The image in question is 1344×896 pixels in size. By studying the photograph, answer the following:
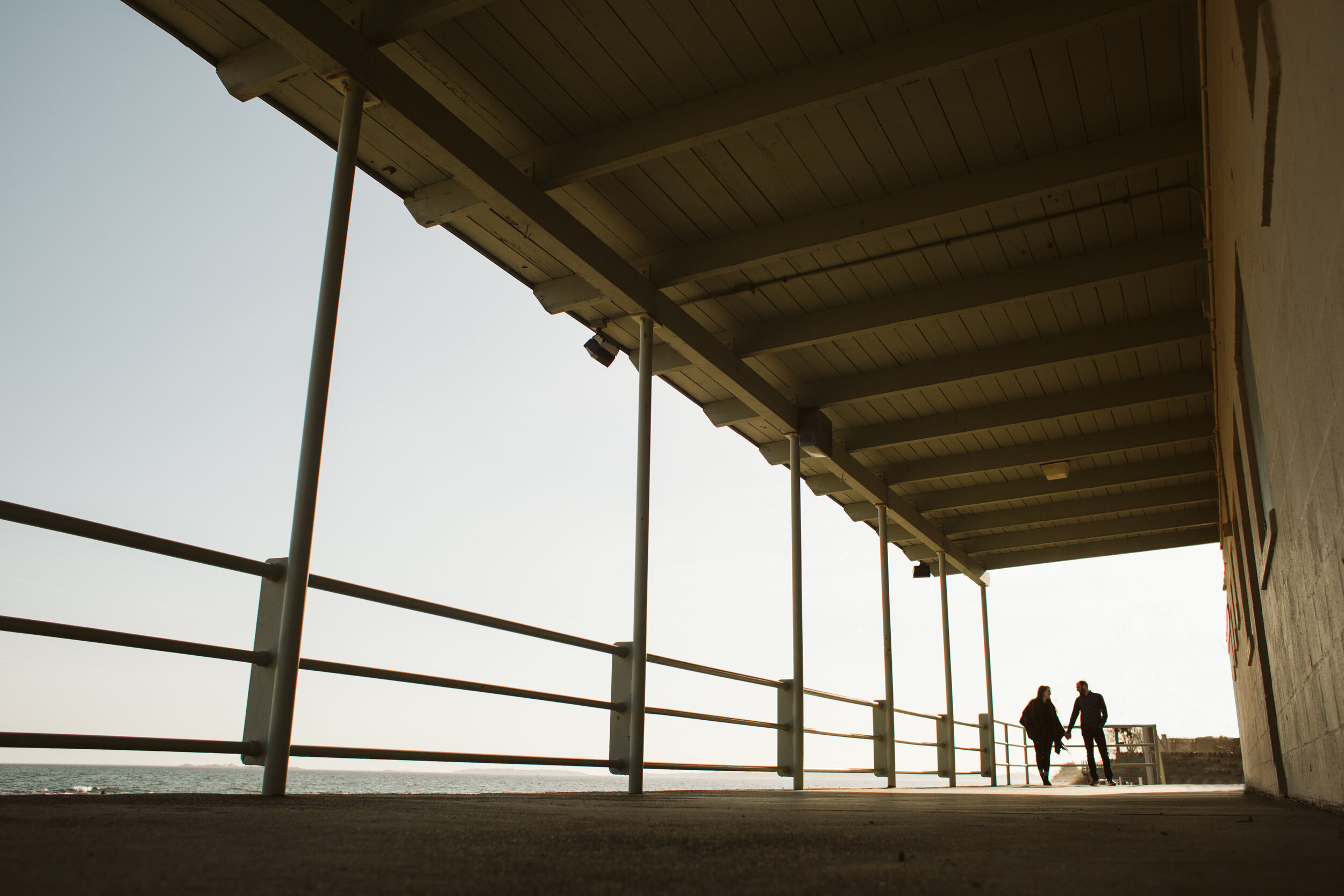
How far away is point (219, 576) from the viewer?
2.53 meters

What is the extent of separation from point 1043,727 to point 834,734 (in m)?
3.91

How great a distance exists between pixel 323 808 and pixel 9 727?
68cm

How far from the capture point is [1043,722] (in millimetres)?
8930

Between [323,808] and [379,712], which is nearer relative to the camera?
[323,808]

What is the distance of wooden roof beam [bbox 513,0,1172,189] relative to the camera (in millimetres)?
2990

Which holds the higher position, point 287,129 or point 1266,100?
point 287,129

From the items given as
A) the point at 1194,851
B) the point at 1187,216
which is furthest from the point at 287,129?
the point at 1187,216

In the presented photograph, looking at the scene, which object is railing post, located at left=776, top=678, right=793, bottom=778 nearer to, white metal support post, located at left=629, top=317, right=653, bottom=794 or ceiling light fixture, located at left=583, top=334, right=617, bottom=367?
white metal support post, located at left=629, top=317, right=653, bottom=794

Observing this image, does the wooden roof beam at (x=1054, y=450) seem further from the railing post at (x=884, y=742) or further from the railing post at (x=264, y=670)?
the railing post at (x=264, y=670)

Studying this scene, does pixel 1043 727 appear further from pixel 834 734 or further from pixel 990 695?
pixel 834 734

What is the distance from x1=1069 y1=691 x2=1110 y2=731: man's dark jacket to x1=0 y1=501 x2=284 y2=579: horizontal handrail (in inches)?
335

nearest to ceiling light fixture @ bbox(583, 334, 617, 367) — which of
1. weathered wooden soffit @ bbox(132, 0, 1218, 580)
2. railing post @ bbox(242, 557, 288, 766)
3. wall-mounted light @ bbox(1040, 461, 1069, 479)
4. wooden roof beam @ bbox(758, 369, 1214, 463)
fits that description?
weathered wooden soffit @ bbox(132, 0, 1218, 580)

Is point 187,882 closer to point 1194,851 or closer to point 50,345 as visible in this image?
point 1194,851

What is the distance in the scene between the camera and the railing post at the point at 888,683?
7.03 metres
